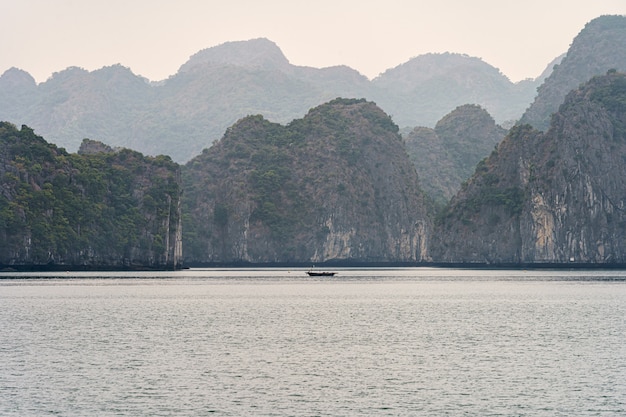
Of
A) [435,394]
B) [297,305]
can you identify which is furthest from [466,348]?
[297,305]

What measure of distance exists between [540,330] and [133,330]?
36077 mm

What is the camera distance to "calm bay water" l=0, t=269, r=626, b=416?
48.2m

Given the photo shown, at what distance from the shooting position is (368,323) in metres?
93.5

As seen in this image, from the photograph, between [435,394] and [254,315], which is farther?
[254,315]

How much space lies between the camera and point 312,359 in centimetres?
6494

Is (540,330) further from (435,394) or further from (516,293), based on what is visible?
(516,293)

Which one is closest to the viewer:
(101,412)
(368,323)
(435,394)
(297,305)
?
(101,412)

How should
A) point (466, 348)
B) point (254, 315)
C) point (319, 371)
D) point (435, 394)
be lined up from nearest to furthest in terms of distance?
point (435, 394)
point (319, 371)
point (466, 348)
point (254, 315)

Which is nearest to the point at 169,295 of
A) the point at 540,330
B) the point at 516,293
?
the point at 516,293

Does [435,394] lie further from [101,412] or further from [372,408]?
[101,412]

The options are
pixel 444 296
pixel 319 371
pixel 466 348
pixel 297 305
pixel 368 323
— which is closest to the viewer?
pixel 319 371

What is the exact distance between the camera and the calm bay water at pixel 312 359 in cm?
4819

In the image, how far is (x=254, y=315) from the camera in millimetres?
103250

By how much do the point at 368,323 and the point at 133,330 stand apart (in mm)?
22798
